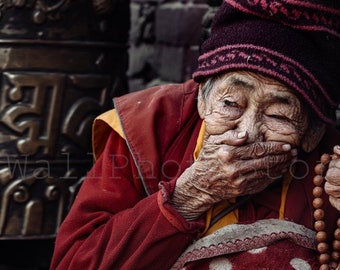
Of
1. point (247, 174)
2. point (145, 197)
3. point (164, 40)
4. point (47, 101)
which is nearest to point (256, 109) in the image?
point (247, 174)

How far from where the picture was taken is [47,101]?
129 inches

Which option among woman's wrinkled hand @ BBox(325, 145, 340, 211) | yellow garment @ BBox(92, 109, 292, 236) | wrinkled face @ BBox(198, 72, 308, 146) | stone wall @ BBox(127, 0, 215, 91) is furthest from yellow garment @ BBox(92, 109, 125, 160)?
stone wall @ BBox(127, 0, 215, 91)

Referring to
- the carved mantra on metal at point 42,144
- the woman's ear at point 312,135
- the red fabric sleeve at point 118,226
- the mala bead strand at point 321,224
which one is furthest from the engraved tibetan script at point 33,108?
the mala bead strand at point 321,224

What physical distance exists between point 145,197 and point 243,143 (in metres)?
0.47

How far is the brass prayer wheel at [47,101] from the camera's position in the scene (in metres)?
3.23

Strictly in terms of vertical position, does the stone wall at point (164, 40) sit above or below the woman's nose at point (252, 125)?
below

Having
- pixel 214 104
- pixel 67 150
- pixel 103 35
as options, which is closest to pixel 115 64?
pixel 103 35

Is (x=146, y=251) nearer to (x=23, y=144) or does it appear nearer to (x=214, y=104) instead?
(x=214, y=104)

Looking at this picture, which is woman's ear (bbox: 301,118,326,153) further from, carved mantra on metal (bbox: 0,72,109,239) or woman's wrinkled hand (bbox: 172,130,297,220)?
carved mantra on metal (bbox: 0,72,109,239)

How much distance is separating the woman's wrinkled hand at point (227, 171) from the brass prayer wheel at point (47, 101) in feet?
3.05

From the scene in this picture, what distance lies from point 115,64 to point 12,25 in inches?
18.1

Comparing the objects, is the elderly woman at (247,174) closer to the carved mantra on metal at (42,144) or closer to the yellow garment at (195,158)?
the yellow garment at (195,158)

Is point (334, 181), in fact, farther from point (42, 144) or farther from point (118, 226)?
point (42, 144)

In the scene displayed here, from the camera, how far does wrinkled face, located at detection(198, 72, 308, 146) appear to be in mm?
2441
